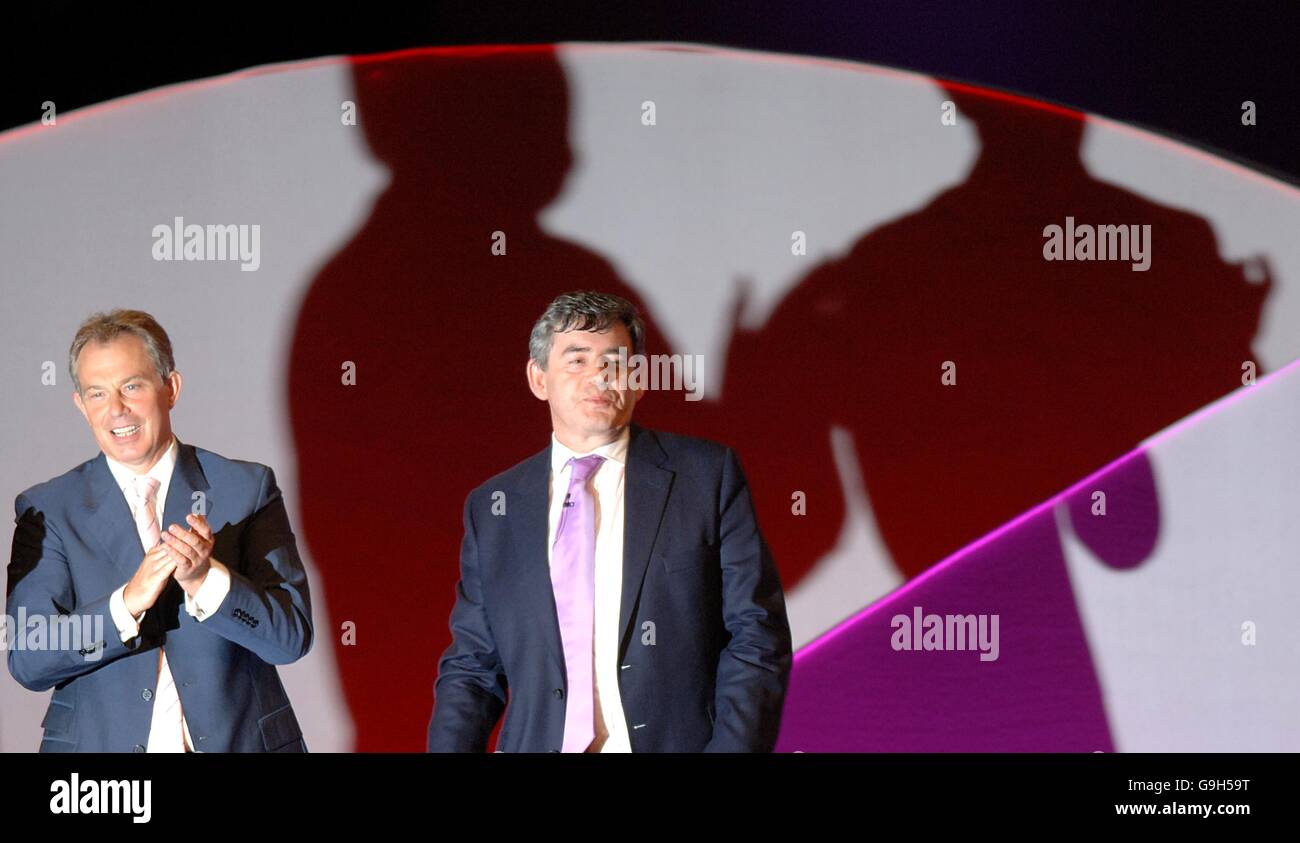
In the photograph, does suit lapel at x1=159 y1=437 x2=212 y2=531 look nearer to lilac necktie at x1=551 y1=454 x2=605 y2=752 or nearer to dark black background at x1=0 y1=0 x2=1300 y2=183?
lilac necktie at x1=551 y1=454 x2=605 y2=752

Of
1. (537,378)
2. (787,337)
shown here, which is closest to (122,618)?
(537,378)

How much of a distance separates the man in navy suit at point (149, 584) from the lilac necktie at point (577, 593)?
0.60 meters

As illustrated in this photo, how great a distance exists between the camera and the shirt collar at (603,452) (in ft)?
9.22

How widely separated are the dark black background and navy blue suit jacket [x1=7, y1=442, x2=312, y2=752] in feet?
4.77

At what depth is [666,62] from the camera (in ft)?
12.4

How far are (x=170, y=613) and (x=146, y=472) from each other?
0.34 metres

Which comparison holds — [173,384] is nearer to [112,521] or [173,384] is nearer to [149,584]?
[112,521]

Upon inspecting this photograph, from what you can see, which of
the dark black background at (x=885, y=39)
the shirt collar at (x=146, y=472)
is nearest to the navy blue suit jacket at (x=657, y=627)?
the shirt collar at (x=146, y=472)

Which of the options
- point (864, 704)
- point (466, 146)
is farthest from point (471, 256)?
point (864, 704)

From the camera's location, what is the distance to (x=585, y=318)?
2723mm

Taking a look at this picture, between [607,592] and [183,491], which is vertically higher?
[183,491]

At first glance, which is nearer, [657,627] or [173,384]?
[657,627]
